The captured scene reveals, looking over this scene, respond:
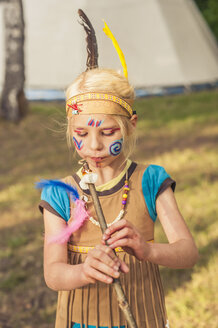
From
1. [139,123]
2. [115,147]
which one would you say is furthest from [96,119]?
[139,123]

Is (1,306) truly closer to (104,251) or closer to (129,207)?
(129,207)

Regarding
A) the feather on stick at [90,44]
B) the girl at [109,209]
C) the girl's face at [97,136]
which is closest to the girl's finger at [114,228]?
the girl at [109,209]

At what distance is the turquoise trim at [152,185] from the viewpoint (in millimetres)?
2068

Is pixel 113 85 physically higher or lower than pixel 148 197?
higher

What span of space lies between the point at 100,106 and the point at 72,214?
488 millimetres

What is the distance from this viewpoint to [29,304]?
4219 millimetres

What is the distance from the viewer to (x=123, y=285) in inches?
79.9

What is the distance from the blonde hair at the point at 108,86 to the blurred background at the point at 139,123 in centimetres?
26

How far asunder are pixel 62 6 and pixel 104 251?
1415 cm

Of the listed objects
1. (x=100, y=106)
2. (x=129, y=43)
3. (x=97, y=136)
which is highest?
(x=129, y=43)

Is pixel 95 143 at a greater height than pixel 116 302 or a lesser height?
greater

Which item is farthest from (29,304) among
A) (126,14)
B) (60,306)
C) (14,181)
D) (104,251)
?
(126,14)

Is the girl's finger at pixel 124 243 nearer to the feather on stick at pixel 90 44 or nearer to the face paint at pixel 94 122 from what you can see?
the face paint at pixel 94 122

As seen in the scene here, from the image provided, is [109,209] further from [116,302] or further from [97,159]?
[116,302]
